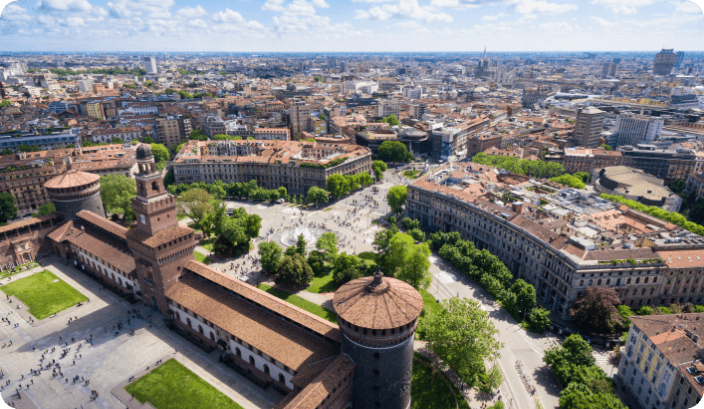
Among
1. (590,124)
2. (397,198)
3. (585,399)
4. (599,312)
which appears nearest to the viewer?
(585,399)

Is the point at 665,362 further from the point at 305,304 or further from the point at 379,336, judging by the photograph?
the point at 305,304

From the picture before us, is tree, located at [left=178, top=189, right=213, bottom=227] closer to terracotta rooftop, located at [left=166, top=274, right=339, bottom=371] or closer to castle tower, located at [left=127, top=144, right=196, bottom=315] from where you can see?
castle tower, located at [left=127, top=144, right=196, bottom=315]

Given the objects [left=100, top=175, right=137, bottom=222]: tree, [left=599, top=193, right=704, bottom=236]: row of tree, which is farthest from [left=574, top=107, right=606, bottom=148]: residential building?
[left=100, top=175, right=137, bottom=222]: tree

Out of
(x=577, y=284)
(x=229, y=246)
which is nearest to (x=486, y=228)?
(x=577, y=284)

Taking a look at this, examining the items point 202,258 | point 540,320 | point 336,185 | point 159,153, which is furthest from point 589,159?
point 159,153

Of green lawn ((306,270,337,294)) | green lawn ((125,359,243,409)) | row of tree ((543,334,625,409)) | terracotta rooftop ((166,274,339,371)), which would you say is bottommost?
green lawn ((306,270,337,294))

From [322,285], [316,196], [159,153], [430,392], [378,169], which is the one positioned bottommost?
[430,392]

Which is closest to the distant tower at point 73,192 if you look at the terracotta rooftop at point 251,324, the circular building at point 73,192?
the circular building at point 73,192
